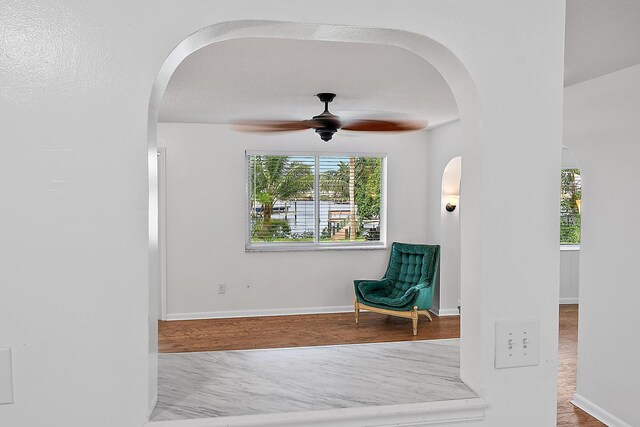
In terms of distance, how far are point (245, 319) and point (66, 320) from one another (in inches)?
180

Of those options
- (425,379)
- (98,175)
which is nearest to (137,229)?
(98,175)

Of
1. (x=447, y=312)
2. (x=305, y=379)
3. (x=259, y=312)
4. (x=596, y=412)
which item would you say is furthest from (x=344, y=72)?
(x=447, y=312)

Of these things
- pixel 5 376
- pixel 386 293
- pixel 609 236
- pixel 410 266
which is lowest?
pixel 386 293

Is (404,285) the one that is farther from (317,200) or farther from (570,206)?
(570,206)

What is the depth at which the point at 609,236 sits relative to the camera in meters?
3.26

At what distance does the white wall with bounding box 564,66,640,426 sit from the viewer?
120 inches

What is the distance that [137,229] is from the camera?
3.71 feet

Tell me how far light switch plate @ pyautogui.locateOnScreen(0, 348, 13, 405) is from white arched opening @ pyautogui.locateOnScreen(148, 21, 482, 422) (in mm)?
310

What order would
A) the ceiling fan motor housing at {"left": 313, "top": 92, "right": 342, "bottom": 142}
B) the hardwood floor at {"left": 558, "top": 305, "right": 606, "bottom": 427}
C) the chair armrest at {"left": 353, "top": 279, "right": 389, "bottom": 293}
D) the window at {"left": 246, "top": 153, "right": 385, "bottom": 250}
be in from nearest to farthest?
the hardwood floor at {"left": 558, "top": 305, "right": 606, "bottom": 427}
the ceiling fan motor housing at {"left": 313, "top": 92, "right": 342, "bottom": 142}
the chair armrest at {"left": 353, "top": 279, "right": 389, "bottom": 293}
the window at {"left": 246, "top": 153, "right": 385, "bottom": 250}

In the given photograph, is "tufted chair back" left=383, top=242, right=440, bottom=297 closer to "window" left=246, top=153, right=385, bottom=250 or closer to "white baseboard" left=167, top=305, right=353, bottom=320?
"window" left=246, top=153, right=385, bottom=250

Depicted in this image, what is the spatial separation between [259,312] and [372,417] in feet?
15.2

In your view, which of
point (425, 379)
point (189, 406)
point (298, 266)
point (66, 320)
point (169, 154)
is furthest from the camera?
point (298, 266)

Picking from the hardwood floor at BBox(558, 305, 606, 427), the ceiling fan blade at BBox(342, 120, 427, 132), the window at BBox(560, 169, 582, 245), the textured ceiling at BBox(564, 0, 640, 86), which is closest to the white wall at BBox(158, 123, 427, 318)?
the ceiling fan blade at BBox(342, 120, 427, 132)

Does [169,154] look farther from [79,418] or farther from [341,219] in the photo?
[79,418]
